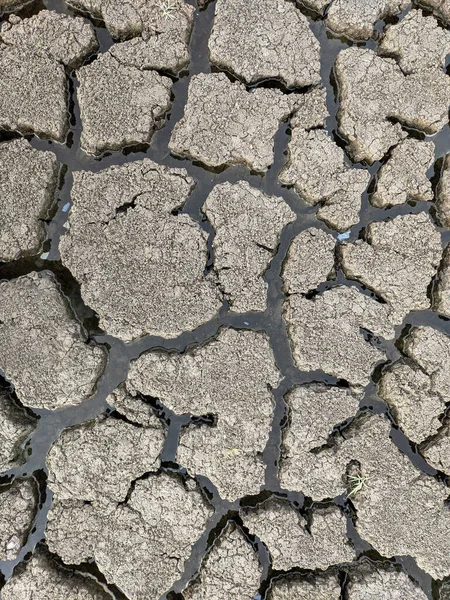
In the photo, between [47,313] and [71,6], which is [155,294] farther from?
[71,6]

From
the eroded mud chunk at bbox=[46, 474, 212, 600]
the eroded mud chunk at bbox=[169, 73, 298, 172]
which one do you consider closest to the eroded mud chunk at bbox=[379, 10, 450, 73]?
the eroded mud chunk at bbox=[169, 73, 298, 172]

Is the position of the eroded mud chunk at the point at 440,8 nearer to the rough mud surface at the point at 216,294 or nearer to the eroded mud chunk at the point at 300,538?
the rough mud surface at the point at 216,294

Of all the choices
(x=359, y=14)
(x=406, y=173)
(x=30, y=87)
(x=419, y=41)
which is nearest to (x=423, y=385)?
(x=406, y=173)

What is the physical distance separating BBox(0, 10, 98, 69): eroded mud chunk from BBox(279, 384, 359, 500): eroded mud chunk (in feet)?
7.23

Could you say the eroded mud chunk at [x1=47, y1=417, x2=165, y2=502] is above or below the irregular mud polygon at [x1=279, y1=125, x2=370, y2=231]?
below

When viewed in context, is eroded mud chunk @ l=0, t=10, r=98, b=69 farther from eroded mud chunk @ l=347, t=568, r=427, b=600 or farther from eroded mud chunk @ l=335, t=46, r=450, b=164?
eroded mud chunk @ l=347, t=568, r=427, b=600

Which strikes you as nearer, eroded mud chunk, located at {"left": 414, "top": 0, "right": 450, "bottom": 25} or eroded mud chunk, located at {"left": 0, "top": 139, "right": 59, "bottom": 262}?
eroded mud chunk, located at {"left": 0, "top": 139, "right": 59, "bottom": 262}

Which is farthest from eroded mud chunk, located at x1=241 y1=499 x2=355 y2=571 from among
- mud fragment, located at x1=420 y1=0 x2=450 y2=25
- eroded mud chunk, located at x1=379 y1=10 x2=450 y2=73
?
mud fragment, located at x1=420 y1=0 x2=450 y2=25

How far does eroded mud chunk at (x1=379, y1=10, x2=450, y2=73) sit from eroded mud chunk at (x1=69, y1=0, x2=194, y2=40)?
1.16m

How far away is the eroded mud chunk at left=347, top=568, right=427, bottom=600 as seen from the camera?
7.88 feet

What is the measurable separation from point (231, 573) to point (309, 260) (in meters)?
1.74

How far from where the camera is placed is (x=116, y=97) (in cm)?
234

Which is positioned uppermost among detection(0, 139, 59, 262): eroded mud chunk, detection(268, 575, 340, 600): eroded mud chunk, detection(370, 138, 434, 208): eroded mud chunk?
detection(370, 138, 434, 208): eroded mud chunk

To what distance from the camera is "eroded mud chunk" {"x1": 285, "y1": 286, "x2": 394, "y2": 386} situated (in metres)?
2.38
